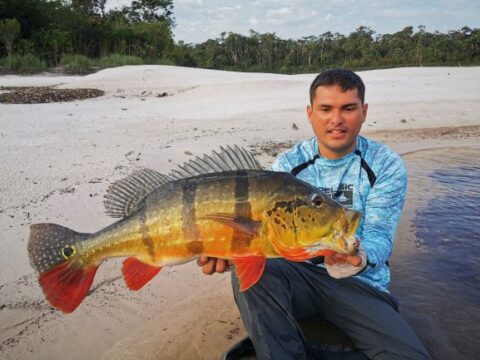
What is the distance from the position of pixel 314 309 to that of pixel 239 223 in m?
1.21

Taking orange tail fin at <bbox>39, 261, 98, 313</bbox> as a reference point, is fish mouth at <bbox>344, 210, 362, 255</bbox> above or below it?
above

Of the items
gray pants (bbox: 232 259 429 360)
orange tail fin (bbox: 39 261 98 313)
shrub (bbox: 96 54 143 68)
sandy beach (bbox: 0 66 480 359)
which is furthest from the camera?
shrub (bbox: 96 54 143 68)

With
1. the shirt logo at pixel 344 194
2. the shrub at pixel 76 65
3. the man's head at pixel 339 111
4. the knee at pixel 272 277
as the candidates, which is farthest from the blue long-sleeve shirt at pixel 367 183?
the shrub at pixel 76 65

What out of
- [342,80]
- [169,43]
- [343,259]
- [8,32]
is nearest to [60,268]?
[343,259]

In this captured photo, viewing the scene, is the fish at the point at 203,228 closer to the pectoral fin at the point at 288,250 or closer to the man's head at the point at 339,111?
the pectoral fin at the point at 288,250

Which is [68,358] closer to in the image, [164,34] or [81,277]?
[81,277]

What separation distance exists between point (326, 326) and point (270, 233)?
4.83ft

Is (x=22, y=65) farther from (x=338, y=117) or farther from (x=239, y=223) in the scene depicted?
(x=239, y=223)

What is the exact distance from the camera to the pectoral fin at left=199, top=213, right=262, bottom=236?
2.16m

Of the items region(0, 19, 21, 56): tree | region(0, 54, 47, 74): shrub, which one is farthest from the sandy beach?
region(0, 19, 21, 56): tree

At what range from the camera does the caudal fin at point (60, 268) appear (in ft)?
7.93

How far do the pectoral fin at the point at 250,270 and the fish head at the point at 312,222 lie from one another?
0.17 m

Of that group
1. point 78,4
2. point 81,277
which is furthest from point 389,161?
point 78,4

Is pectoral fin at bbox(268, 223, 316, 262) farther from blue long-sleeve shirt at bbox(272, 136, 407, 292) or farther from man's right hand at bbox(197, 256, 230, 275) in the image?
blue long-sleeve shirt at bbox(272, 136, 407, 292)
